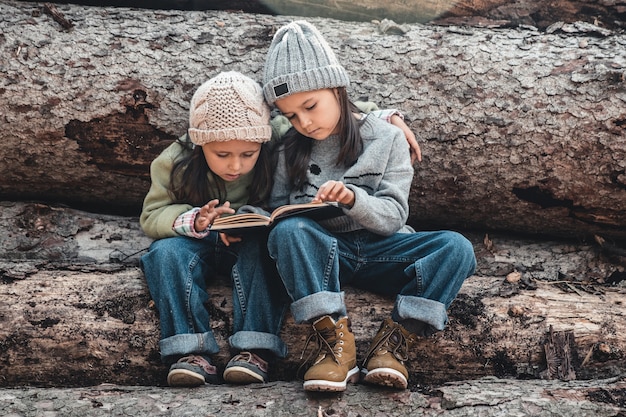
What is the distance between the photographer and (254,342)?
283 centimetres

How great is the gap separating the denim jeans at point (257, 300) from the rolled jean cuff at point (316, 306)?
24 cm

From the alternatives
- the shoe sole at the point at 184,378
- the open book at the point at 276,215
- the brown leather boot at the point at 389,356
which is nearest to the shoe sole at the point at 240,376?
the shoe sole at the point at 184,378

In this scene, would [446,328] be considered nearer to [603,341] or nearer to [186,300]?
[603,341]

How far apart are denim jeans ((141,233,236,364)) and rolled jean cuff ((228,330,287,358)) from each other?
4.0 inches

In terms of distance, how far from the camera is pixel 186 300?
9.39ft

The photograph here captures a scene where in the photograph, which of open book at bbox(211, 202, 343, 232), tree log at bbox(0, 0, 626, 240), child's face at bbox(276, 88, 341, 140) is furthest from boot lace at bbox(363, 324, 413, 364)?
tree log at bbox(0, 0, 626, 240)

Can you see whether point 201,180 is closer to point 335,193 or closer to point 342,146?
point 342,146

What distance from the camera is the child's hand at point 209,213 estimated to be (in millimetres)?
2861

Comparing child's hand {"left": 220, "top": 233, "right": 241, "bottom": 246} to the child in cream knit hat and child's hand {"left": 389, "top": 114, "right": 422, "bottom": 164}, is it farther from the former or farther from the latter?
child's hand {"left": 389, "top": 114, "right": 422, "bottom": 164}

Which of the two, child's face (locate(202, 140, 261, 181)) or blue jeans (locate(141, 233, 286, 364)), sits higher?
child's face (locate(202, 140, 261, 181))

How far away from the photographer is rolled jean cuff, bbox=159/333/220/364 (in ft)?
9.19

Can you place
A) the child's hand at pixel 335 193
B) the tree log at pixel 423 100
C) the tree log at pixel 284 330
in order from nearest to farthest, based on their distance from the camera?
the child's hand at pixel 335 193, the tree log at pixel 284 330, the tree log at pixel 423 100

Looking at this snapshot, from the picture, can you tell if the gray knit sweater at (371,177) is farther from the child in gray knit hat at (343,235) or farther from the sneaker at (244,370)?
the sneaker at (244,370)

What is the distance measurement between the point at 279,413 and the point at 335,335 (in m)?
0.37
